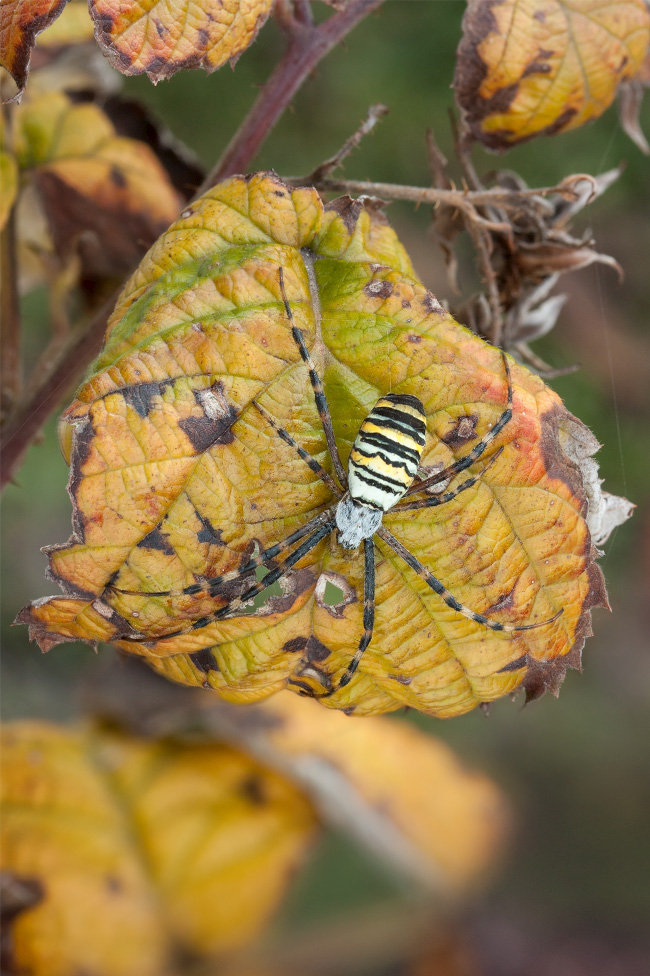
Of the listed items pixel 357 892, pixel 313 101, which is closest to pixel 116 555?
pixel 357 892

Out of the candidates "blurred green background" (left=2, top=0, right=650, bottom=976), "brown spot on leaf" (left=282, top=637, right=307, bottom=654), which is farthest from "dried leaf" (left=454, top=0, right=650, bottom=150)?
"blurred green background" (left=2, top=0, right=650, bottom=976)

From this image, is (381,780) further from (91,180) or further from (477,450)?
(91,180)

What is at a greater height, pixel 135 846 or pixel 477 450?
pixel 477 450

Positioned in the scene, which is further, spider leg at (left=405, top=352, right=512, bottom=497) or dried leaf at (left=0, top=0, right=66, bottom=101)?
spider leg at (left=405, top=352, right=512, bottom=497)

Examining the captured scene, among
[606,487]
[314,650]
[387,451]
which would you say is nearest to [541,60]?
[387,451]

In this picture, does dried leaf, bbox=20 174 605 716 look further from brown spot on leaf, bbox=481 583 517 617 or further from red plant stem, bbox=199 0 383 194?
red plant stem, bbox=199 0 383 194

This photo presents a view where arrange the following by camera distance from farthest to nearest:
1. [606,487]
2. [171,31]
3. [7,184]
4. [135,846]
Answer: [606,487], [135,846], [7,184], [171,31]
